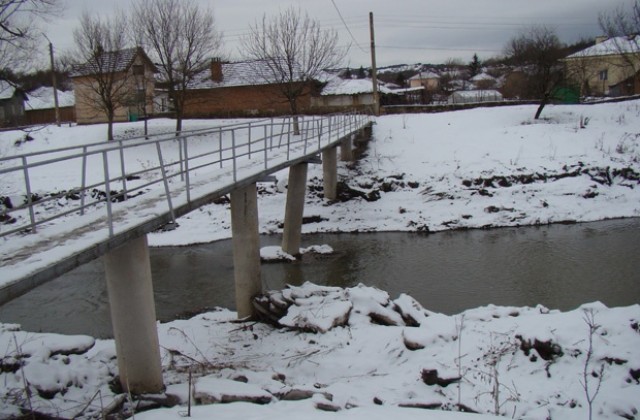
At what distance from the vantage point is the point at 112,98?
118 ft

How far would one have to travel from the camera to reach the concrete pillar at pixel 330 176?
24562mm

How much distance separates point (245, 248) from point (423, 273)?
223 inches

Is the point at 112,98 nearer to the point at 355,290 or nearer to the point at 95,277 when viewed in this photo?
the point at 95,277

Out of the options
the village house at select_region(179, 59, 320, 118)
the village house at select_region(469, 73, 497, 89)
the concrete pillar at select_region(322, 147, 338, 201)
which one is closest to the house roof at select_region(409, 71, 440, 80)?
the village house at select_region(469, 73, 497, 89)

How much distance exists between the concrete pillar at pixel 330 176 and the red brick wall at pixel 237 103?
1955cm

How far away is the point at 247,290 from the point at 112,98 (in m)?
28.0

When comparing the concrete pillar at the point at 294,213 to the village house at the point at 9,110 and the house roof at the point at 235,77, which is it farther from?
the village house at the point at 9,110

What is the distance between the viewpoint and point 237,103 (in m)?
→ 45.3

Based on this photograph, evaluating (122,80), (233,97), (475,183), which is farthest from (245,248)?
(233,97)

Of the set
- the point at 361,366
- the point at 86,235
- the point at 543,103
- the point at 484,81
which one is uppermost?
the point at 484,81

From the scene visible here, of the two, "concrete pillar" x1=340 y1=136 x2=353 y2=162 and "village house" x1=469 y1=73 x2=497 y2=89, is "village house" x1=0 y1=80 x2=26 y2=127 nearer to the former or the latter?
"concrete pillar" x1=340 y1=136 x2=353 y2=162

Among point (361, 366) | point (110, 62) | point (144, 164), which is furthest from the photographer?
point (110, 62)

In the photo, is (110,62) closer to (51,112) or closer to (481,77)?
(51,112)

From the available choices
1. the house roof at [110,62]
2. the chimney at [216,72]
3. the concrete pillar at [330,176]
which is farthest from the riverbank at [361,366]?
the chimney at [216,72]
